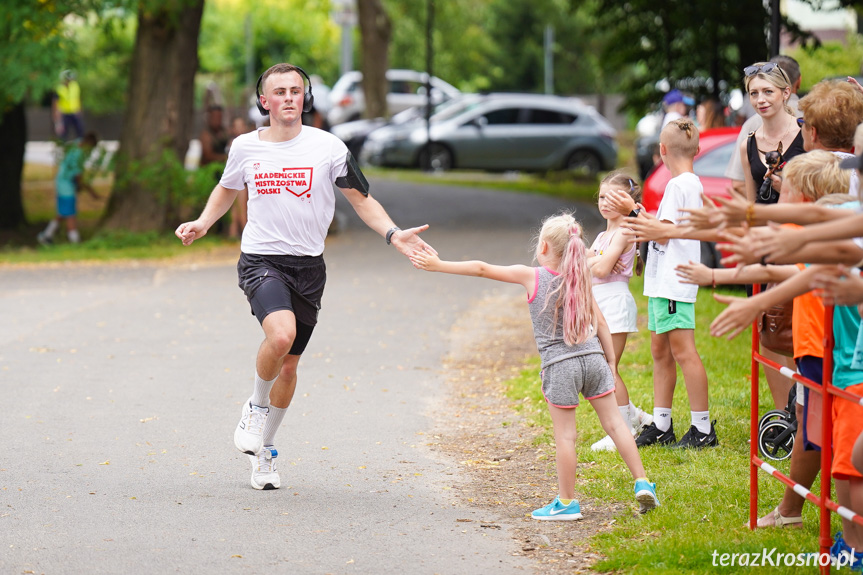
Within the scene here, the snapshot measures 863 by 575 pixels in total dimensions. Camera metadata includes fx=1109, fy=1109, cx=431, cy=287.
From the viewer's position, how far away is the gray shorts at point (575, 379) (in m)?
5.17

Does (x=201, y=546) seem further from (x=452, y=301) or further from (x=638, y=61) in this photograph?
(x=638, y=61)

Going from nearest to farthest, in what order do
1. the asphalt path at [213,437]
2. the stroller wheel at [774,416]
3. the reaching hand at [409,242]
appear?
the asphalt path at [213,437]
the reaching hand at [409,242]
the stroller wheel at [774,416]

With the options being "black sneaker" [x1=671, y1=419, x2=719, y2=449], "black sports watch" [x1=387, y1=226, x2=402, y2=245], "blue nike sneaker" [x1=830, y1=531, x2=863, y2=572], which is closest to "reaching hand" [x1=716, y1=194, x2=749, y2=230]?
"blue nike sneaker" [x1=830, y1=531, x2=863, y2=572]

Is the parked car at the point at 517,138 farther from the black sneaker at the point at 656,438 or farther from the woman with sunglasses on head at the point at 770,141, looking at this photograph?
the black sneaker at the point at 656,438

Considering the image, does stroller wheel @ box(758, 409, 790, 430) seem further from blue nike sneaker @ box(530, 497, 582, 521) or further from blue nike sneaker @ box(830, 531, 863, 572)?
blue nike sneaker @ box(830, 531, 863, 572)

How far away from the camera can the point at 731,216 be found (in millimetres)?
3676

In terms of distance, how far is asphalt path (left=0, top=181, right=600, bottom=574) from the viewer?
485 centimetres

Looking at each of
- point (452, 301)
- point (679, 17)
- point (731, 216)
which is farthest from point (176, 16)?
point (731, 216)

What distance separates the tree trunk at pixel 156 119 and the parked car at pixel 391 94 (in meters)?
19.4

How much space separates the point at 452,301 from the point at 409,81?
28787 mm

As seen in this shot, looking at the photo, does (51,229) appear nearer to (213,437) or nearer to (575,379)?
(213,437)

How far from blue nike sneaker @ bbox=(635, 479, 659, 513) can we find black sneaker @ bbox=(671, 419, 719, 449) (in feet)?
3.90

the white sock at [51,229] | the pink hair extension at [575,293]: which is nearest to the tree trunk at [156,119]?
the white sock at [51,229]

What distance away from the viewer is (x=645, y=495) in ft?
16.8
